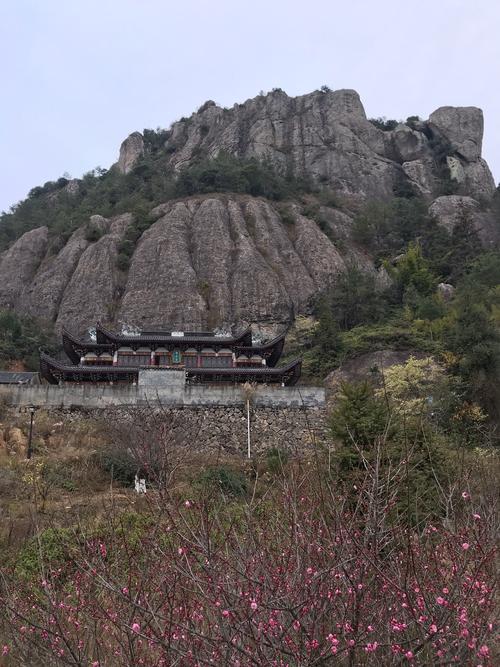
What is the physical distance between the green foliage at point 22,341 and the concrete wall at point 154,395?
46.4 ft

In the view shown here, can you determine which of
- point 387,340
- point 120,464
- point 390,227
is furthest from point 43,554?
point 390,227

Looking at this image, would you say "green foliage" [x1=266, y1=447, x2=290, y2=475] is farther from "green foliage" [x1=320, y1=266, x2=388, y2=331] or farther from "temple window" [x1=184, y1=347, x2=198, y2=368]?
"green foliage" [x1=320, y1=266, x2=388, y2=331]

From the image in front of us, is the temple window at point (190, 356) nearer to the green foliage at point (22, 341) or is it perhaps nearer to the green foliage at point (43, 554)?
the green foliage at point (22, 341)

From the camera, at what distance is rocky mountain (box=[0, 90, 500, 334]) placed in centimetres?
5209

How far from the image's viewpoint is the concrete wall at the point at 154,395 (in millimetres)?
28047

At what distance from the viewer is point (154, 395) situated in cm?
2836

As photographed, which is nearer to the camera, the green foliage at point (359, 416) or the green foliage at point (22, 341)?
the green foliage at point (359, 416)

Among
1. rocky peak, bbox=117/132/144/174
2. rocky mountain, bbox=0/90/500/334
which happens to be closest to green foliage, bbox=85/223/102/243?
rocky mountain, bbox=0/90/500/334

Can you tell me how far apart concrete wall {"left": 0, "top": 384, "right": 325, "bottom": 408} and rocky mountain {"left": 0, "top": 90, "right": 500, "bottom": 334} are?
66.7 feet

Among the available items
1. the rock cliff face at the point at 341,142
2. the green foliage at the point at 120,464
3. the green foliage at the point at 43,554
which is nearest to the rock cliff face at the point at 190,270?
the rock cliff face at the point at 341,142

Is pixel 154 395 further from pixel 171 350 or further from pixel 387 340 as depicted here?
pixel 387 340

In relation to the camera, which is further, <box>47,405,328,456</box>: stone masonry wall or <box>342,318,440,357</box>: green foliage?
<box>342,318,440,357</box>: green foliage

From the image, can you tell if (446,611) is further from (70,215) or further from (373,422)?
(70,215)

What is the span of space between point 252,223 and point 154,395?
117 ft
